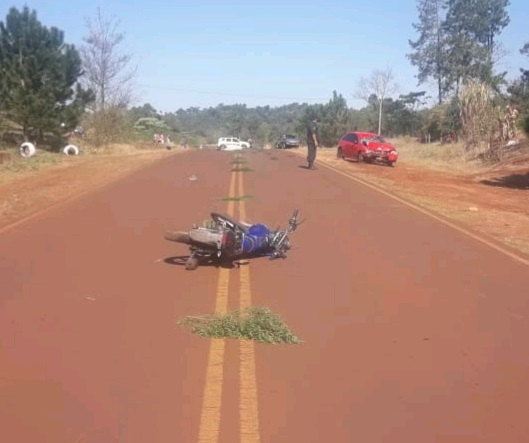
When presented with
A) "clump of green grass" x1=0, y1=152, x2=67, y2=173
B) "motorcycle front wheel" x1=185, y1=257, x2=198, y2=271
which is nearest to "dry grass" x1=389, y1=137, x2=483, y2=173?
"clump of green grass" x1=0, y1=152, x2=67, y2=173

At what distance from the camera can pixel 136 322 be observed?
6.30m

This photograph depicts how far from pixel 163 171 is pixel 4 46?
618 inches

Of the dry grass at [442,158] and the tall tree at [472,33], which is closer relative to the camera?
the dry grass at [442,158]

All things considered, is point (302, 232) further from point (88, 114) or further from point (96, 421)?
point (88, 114)

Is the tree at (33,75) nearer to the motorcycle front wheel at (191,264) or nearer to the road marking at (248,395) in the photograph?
the motorcycle front wheel at (191,264)

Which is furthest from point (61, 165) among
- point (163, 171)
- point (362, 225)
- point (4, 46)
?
point (362, 225)

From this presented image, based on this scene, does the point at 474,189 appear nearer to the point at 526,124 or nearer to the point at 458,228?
the point at 526,124

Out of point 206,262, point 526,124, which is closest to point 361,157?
point 526,124

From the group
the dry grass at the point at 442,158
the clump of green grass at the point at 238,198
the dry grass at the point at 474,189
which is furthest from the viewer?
the dry grass at the point at 442,158

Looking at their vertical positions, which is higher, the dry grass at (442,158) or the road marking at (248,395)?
the dry grass at (442,158)

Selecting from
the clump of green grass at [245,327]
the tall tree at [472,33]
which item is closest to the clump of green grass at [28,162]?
the clump of green grass at [245,327]

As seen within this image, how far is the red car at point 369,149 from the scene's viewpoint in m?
32.0

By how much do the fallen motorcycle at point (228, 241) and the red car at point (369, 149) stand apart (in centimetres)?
2314

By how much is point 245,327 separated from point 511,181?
20.8 m
